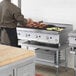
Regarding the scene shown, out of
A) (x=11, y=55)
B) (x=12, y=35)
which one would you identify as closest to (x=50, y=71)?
(x=12, y=35)

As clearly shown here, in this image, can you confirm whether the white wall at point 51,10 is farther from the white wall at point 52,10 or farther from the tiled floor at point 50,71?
the tiled floor at point 50,71

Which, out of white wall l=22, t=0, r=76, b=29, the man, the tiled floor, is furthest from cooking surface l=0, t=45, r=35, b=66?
white wall l=22, t=0, r=76, b=29

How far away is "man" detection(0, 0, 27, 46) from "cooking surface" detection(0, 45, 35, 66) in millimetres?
1664

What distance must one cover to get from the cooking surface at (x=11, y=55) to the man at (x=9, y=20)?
5.46 ft

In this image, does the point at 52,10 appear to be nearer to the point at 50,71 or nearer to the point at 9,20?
the point at 9,20

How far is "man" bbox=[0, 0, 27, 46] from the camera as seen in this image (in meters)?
3.31

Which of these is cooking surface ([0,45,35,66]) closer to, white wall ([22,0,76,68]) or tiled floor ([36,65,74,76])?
tiled floor ([36,65,74,76])

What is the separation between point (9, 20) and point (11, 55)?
1.90 m

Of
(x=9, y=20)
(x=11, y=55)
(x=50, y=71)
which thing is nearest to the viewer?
(x=11, y=55)

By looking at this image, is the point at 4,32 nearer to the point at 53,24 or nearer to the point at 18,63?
the point at 53,24

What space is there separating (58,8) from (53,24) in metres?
0.28

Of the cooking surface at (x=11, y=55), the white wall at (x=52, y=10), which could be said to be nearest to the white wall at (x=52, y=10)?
the white wall at (x=52, y=10)

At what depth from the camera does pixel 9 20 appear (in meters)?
3.35

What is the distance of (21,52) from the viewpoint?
62.9 inches
